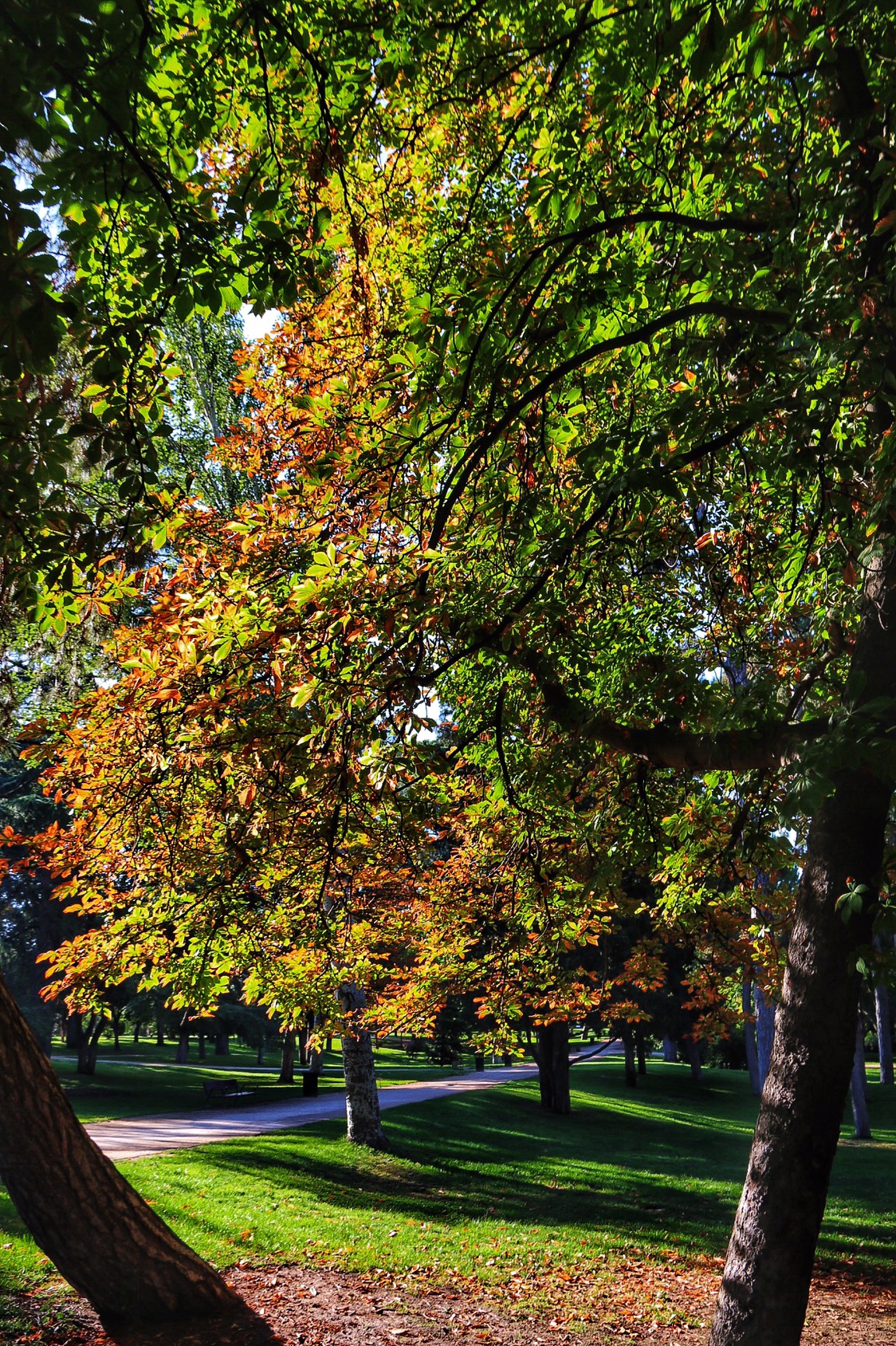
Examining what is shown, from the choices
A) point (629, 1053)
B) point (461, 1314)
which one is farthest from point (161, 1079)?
point (461, 1314)

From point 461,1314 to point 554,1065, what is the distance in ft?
59.9

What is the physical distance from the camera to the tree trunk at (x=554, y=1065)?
24.7 metres

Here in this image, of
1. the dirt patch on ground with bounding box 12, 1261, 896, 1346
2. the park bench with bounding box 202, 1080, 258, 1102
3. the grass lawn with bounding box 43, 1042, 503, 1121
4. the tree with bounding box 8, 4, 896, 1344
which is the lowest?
the grass lawn with bounding box 43, 1042, 503, 1121

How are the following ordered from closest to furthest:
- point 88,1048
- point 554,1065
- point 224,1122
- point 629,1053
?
point 224,1122 < point 554,1065 < point 88,1048 < point 629,1053

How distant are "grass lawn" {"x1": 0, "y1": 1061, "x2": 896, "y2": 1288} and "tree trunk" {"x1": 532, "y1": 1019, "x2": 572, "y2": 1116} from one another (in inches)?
47.9

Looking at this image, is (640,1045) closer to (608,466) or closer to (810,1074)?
(810,1074)

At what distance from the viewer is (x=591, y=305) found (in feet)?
15.9

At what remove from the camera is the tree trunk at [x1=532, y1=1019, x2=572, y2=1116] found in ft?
81.0

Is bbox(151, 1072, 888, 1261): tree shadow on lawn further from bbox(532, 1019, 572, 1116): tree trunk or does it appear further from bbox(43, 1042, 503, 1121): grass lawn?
bbox(43, 1042, 503, 1121): grass lawn

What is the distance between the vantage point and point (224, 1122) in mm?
20719

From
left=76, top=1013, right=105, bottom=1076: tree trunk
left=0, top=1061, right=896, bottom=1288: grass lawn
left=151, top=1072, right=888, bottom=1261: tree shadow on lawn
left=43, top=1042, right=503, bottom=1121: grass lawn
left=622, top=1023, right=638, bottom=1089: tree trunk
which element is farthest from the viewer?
left=622, top=1023, right=638, bottom=1089: tree trunk

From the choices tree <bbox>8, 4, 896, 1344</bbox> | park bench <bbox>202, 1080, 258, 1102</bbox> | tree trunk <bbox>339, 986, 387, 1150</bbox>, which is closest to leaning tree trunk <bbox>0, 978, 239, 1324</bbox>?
tree <bbox>8, 4, 896, 1344</bbox>

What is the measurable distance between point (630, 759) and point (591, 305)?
393 cm

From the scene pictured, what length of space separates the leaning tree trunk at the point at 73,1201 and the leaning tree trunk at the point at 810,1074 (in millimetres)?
4144
